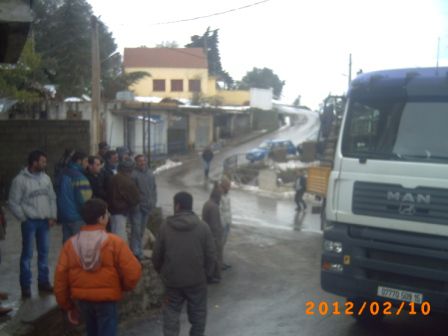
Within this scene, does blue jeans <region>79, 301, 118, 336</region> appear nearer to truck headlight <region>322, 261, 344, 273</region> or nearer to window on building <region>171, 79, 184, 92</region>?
truck headlight <region>322, 261, 344, 273</region>

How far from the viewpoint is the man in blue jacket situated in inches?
280

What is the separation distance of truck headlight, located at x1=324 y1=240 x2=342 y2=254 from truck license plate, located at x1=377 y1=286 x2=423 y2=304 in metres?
0.64

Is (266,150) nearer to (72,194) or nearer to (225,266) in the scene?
(225,266)

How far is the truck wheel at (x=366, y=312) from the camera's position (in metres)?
7.15

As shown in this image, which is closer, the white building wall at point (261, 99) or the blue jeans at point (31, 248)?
the blue jeans at point (31, 248)

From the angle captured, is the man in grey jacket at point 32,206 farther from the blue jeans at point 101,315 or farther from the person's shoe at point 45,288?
the blue jeans at point 101,315

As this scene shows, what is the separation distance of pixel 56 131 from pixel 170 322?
1021cm

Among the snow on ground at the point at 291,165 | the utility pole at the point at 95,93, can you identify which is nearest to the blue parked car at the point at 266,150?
the snow on ground at the point at 291,165

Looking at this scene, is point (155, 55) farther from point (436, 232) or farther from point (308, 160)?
point (436, 232)

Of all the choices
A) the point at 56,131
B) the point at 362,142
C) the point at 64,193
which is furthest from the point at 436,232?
the point at 56,131

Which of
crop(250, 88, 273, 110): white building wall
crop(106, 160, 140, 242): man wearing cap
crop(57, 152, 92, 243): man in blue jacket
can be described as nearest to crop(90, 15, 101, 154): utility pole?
crop(106, 160, 140, 242): man wearing cap

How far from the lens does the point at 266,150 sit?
37969 mm

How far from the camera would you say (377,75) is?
7129 mm
